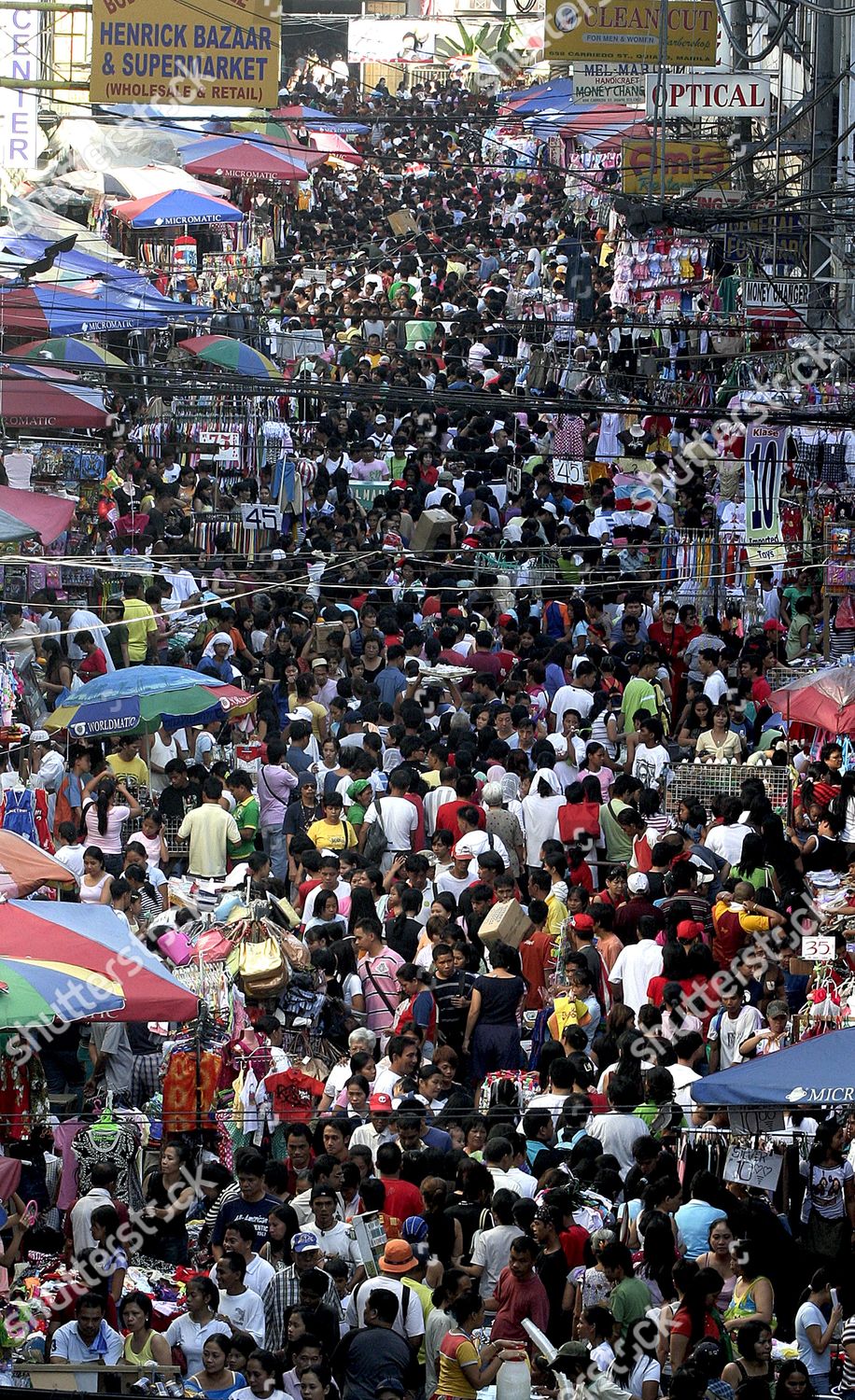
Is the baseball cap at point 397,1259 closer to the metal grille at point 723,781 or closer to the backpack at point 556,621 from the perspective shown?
the metal grille at point 723,781

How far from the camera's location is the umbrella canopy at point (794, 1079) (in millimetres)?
10008

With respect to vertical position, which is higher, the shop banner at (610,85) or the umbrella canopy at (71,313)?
the shop banner at (610,85)

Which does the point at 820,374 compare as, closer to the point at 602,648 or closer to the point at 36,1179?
the point at 602,648

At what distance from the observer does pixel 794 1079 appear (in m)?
10.1

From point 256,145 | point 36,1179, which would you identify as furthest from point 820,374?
point 256,145

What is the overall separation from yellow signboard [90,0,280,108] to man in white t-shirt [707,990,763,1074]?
14440mm

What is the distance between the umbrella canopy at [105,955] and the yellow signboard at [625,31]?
15671mm

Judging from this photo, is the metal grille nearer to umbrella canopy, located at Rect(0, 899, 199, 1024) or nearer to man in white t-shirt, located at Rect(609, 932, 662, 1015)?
man in white t-shirt, located at Rect(609, 932, 662, 1015)

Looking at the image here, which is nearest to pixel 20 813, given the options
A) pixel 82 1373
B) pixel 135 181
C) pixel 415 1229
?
pixel 415 1229

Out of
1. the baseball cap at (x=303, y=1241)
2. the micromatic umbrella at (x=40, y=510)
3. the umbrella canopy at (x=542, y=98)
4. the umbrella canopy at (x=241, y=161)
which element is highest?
the umbrella canopy at (x=542, y=98)

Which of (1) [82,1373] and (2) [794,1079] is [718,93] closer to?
(2) [794,1079]

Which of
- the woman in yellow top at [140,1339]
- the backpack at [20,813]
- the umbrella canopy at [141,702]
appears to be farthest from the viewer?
the umbrella canopy at [141,702]

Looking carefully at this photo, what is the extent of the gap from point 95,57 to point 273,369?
12.0 feet

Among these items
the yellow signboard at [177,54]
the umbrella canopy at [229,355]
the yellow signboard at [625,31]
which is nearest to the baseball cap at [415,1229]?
the umbrella canopy at [229,355]
